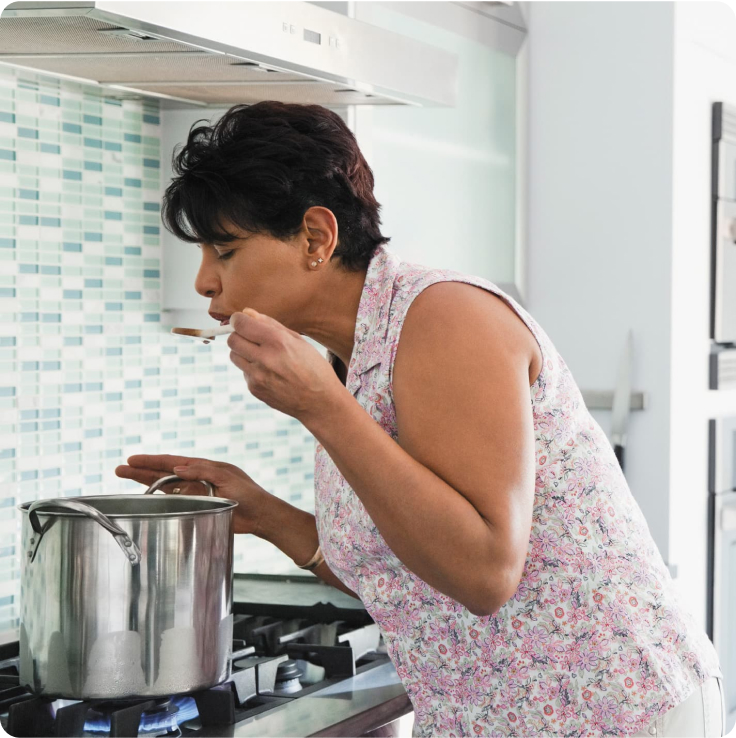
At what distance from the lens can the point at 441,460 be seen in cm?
98

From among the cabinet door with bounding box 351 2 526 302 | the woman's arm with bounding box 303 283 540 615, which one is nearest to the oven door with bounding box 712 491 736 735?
the cabinet door with bounding box 351 2 526 302

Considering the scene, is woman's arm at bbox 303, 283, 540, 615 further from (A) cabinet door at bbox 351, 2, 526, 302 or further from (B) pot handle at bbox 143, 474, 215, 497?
(A) cabinet door at bbox 351, 2, 526, 302

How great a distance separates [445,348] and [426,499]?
14 centimetres

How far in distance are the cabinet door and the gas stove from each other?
598mm

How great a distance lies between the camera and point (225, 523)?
1191 millimetres

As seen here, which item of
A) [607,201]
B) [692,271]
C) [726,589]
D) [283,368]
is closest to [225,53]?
[283,368]

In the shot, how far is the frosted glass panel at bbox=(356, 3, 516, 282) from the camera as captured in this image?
177 centimetres

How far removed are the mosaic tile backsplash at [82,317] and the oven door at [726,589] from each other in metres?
1.09

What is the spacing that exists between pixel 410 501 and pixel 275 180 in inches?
14.7

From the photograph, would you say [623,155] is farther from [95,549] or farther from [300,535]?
[95,549]

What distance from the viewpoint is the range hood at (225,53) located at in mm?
1126

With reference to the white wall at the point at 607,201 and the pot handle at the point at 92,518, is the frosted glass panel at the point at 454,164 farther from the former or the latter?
the pot handle at the point at 92,518

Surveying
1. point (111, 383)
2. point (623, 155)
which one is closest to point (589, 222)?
point (623, 155)

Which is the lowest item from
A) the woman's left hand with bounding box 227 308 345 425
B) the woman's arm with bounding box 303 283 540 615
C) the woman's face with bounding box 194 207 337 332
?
the woman's arm with bounding box 303 283 540 615
